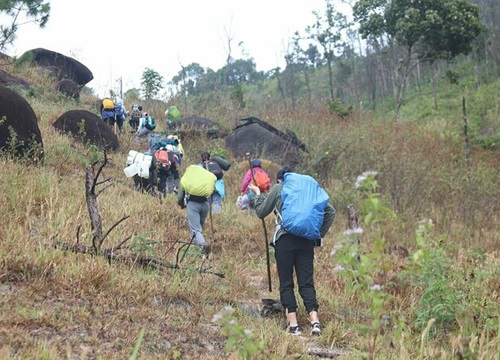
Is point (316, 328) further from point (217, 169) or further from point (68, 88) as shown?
point (68, 88)

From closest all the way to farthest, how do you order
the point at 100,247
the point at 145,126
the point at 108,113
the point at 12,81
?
the point at 100,247 → the point at 145,126 → the point at 108,113 → the point at 12,81

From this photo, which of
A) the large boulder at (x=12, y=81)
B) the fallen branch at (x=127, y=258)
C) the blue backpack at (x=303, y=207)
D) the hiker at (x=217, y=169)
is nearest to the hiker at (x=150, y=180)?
the hiker at (x=217, y=169)

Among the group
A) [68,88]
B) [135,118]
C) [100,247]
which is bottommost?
[100,247]

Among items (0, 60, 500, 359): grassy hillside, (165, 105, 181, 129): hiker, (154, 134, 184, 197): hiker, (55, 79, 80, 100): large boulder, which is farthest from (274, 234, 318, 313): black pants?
(55, 79, 80, 100): large boulder

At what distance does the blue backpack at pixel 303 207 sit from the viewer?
5301mm

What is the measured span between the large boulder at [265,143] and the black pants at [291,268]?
11.0m

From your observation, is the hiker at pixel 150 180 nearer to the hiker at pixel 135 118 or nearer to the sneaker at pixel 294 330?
the sneaker at pixel 294 330

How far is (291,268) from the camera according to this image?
555 cm

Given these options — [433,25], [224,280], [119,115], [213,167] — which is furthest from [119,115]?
[433,25]

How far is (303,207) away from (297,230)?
0.23 metres

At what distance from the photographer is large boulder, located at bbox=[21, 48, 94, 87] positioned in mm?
24422

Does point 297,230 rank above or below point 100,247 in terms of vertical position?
above

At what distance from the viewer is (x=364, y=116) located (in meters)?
21.2

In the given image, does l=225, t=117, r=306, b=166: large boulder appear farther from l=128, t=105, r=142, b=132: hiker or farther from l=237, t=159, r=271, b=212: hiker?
l=237, t=159, r=271, b=212: hiker
